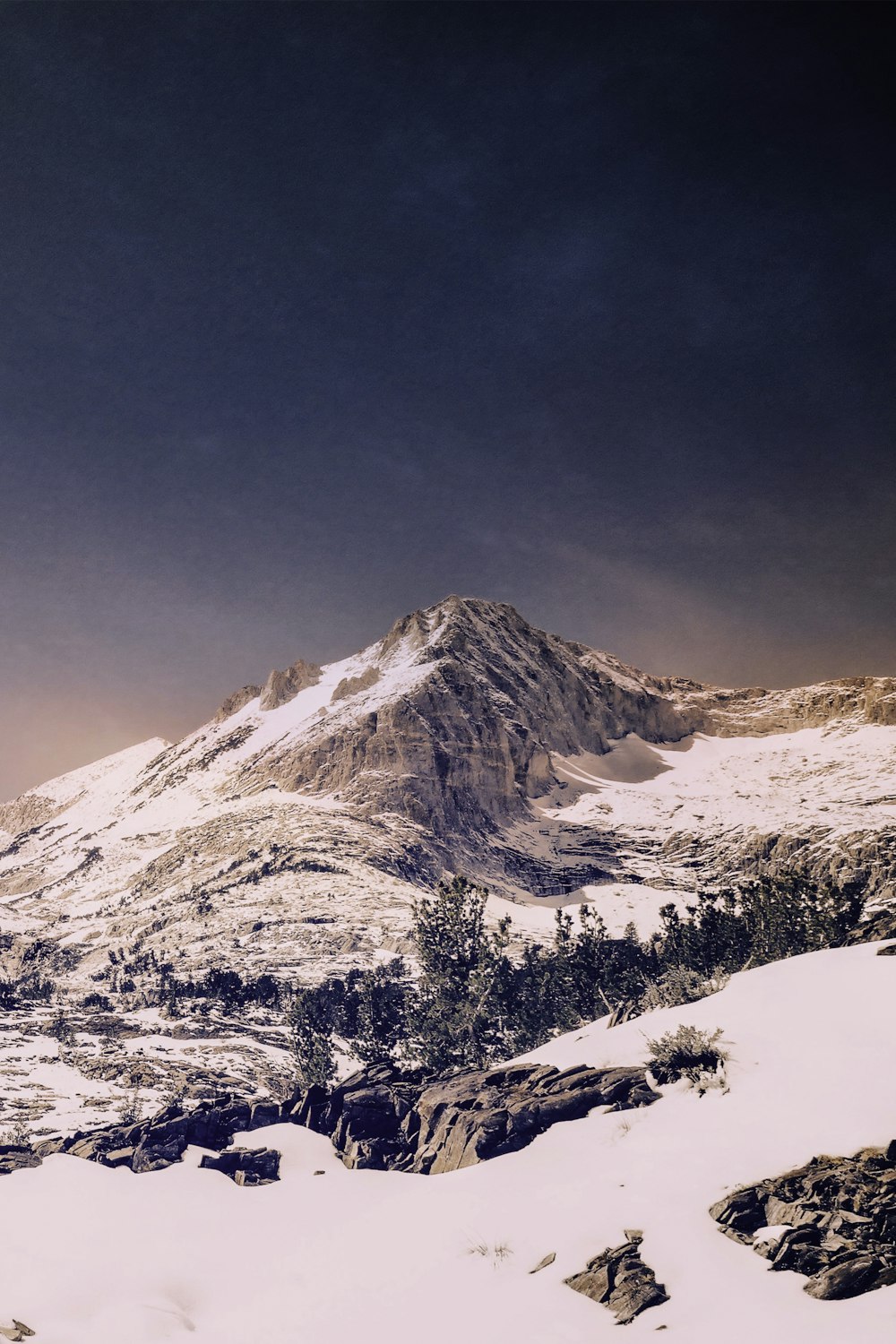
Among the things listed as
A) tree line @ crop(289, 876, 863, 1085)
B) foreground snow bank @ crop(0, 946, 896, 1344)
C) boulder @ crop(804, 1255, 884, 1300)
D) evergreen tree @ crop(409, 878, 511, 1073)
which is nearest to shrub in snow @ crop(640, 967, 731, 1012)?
foreground snow bank @ crop(0, 946, 896, 1344)

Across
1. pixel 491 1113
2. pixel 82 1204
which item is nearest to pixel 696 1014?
pixel 491 1113

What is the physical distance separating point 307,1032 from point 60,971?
66206mm

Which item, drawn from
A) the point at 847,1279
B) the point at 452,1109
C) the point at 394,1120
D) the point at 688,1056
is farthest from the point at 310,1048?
the point at 847,1279

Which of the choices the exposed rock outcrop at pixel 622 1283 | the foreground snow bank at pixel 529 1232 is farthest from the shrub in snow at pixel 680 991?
the exposed rock outcrop at pixel 622 1283

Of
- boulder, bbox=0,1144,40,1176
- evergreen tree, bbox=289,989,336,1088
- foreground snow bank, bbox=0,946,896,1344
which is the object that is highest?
foreground snow bank, bbox=0,946,896,1344

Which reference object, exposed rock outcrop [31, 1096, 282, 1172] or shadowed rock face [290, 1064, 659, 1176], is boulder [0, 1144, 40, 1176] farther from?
shadowed rock face [290, 1064, 659, 1176]

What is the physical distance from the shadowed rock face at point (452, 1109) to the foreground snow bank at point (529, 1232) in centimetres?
131

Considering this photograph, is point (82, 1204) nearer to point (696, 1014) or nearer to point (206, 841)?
point (696, 1014)

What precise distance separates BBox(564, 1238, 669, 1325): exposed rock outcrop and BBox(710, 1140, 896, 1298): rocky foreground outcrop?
72.9 inches

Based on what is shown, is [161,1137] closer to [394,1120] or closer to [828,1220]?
[394,1120]

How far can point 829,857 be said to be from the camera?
520 feet

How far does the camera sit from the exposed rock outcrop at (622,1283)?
15.5 meters

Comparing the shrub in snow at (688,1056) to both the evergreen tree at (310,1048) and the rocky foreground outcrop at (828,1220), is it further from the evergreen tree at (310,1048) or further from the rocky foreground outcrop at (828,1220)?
the evergreen tree at (310,1048)

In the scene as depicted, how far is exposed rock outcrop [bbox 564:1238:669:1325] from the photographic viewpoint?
610 inches
